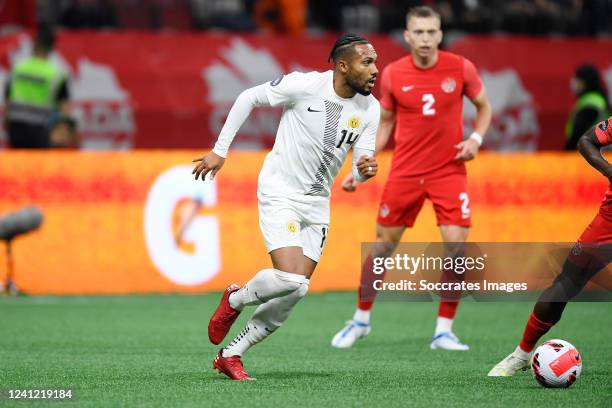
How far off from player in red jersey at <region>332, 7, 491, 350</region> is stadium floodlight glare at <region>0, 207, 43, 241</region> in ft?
15.2

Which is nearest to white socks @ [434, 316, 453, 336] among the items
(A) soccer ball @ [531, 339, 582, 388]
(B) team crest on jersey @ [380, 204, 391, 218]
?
(B) team crest on jersey @ [380, 204, 391, 218]

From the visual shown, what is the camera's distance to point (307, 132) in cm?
777

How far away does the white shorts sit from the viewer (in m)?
7.64

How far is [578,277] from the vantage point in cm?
754

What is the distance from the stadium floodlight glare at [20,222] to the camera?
42.7ft

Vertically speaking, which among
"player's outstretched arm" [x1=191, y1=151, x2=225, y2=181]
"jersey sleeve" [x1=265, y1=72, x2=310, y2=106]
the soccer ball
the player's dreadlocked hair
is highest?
the player's dreadlocked hair

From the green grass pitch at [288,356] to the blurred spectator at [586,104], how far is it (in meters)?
2.21

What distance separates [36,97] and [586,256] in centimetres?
911

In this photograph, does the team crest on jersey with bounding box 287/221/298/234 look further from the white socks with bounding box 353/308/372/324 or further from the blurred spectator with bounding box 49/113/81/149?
the blurred spectator with bounding box 49/113/81/149

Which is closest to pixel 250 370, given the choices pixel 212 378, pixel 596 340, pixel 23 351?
pixel 212 378

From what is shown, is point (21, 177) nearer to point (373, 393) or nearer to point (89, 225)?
point (89, 225)

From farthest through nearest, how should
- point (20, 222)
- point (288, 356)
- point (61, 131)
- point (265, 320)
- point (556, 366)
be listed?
point (61, 131) < point (20, 222) < point (288, 356) < point (265, 320) < point (556, 366)

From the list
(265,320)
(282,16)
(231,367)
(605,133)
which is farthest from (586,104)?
(231,367)

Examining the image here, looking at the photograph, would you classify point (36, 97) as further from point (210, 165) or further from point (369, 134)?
point (210, 165)
